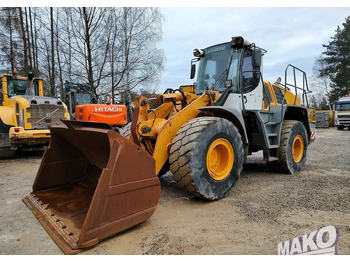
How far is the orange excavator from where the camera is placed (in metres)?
9.38

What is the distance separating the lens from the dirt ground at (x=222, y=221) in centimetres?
226

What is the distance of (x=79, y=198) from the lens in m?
3.24

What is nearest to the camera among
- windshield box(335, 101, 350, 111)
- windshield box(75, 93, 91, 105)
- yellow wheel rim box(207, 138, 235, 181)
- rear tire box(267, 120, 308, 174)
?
yellow wheel rim box(207, 138, 235, 181)

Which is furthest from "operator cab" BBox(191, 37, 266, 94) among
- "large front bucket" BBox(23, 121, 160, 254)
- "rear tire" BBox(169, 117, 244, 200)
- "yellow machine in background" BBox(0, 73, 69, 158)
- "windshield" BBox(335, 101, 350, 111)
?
"windshield" BBox(335, 101, 350, 111)

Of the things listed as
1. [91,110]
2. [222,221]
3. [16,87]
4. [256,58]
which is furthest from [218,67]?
[16,87]

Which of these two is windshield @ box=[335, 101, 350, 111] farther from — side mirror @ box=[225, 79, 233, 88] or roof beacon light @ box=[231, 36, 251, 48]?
side mirror @ box=[225, 79, 233, 88]

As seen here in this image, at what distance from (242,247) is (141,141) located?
1.91m

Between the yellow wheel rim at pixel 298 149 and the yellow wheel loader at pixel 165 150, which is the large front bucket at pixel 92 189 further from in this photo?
the yellow wheel rim at pixel 298 149

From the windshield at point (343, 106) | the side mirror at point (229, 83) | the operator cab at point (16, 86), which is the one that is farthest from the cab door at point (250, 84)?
the windshield at point (343, 106)

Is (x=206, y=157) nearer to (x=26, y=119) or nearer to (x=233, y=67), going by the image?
(x=233, y=67)

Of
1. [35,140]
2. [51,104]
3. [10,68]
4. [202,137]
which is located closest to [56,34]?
[10,68]

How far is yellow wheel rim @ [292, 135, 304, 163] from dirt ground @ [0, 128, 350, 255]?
1136 mm

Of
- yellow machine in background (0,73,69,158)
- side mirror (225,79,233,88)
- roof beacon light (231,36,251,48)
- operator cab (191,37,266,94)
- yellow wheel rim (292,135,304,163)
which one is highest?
roof beacon light (231,36,251,48)

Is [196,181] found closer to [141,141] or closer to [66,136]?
[141,141]
